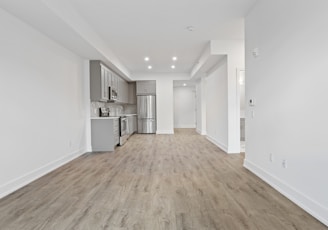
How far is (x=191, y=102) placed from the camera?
12742 millimetres

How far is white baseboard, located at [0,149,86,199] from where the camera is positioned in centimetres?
276

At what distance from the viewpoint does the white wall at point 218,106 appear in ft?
17.6

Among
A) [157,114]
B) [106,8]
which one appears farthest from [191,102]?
[106,8]

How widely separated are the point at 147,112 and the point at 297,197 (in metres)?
7.71

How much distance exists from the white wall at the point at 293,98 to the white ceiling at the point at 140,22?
0.80 meters

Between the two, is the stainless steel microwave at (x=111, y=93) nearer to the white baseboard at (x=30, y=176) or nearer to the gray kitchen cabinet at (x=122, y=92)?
the gray kitchen cabinet at (x=122, y=92)

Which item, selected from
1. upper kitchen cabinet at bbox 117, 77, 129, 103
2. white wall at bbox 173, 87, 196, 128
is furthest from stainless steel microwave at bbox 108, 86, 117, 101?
white wall at bbox 173, 87, 196, 128

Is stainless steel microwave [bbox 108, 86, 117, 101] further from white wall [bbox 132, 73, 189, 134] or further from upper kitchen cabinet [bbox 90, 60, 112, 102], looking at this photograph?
white wall [bbox 132, 73, 189, 134]

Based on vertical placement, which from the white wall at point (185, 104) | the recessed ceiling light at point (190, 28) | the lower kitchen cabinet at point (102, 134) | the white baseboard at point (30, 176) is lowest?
the white baseboard at point (30, 176)

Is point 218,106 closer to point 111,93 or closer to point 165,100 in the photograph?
point 111,93

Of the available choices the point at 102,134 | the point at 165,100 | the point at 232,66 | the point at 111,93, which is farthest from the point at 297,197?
the point at 165,100

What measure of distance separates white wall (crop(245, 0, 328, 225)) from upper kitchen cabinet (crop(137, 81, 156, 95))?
6.31m

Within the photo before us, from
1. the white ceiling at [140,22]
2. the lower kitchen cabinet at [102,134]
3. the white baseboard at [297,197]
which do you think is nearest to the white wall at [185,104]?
the white ceiling at [140,22]

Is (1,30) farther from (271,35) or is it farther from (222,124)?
(222,124)
